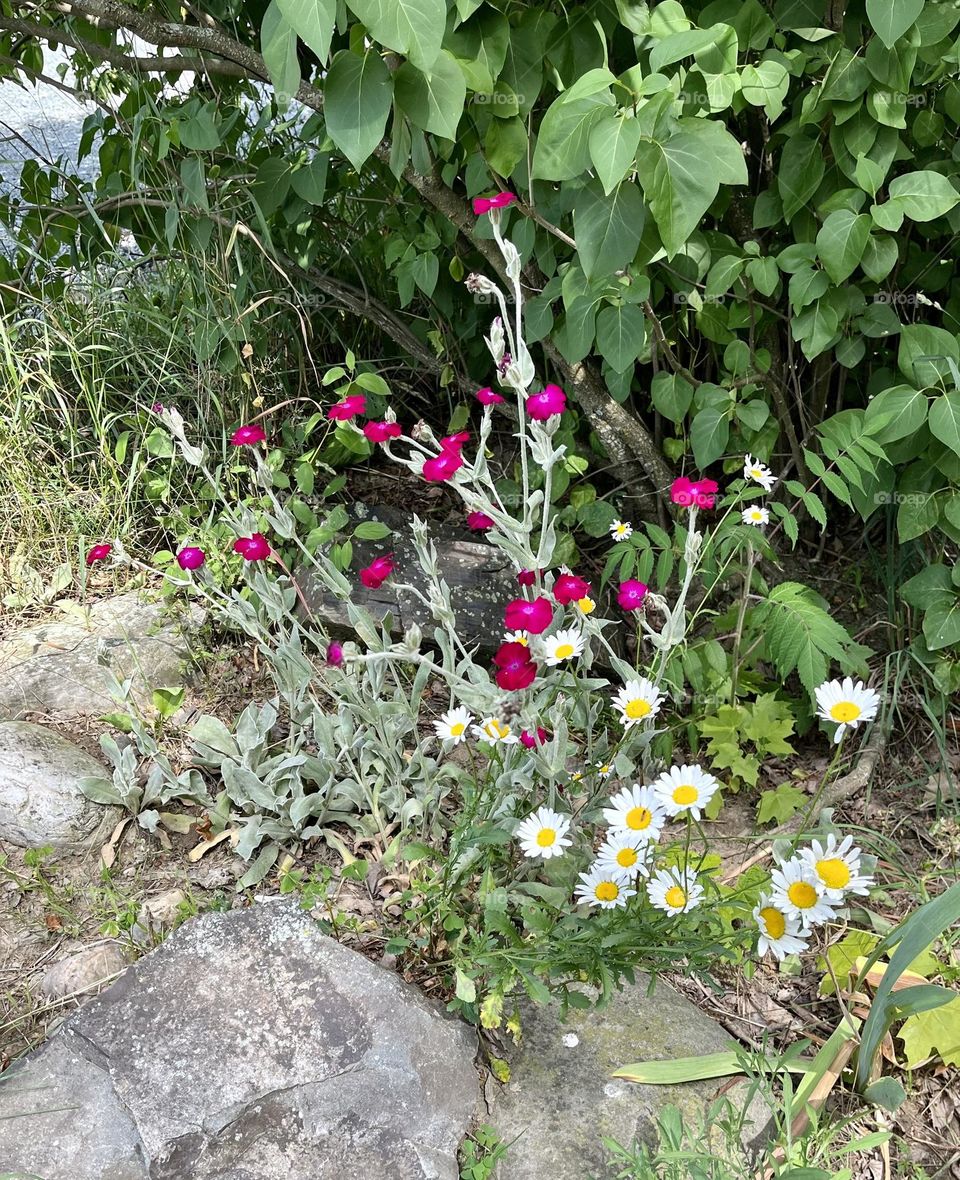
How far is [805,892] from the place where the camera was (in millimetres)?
1348

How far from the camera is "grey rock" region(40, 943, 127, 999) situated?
175 centimetres

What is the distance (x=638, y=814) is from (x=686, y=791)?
73 millimetres

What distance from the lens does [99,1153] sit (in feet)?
4.67

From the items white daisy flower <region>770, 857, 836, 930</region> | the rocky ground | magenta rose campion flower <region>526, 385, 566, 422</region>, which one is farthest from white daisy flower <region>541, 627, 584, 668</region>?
the rocky ground

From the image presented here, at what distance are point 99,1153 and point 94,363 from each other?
6.37 ft

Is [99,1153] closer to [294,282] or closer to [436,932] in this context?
[436,932]

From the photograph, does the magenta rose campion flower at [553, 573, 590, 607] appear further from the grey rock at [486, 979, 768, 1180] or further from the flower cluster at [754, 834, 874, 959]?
the grey rock at [486, 979, 768, 1180]

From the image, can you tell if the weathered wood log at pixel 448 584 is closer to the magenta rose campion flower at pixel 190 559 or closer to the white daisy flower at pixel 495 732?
the magenta rose campion flower at pixel 190 559

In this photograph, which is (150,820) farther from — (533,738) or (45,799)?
(533,738)

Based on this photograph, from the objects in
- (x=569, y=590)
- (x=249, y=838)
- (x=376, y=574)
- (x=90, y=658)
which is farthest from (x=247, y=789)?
(x=569, y=590)

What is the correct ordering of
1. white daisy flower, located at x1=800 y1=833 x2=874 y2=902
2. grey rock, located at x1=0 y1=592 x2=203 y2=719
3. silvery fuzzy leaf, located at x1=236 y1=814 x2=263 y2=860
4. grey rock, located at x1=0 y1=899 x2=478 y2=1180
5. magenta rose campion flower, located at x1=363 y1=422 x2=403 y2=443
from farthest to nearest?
grey rock, located at x1=0 y1=592 x2=203 y2=719 < silvery fuzzy leaf, located at x1=236 y1=814 x2=263 y2=860 < magenta rose campion flower, located at x1=363 y1=422 x2=403 y2=443 < grey rock, located at x1=0 y1=899 x2=478 y2=1180 < white daisy flower, located at x1=800 y1=833 x2=874 y2=902

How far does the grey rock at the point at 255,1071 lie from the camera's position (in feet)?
4.67

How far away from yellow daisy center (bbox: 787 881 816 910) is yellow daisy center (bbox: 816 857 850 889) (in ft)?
0.11

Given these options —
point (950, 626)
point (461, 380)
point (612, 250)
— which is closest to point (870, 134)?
point (612, 250)
